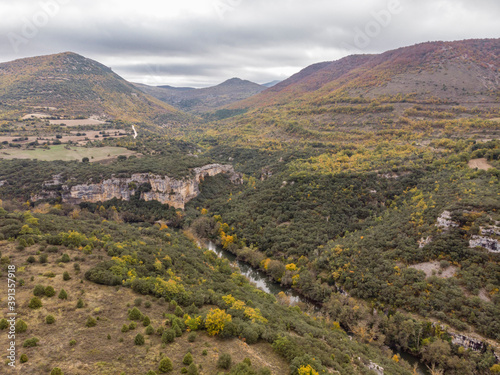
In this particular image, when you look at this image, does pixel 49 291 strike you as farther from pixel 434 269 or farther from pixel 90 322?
A: pixel 434 269

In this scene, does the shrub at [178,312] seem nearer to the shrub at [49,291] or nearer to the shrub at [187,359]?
the shrub at [187,359]

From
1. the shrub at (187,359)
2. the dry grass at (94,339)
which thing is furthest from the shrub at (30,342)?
the shrub at (187,359)

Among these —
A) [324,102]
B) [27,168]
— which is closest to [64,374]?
[27,168]

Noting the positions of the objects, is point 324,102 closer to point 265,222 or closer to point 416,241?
point 265,222

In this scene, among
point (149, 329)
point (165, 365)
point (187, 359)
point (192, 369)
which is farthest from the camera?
point (149, 329)

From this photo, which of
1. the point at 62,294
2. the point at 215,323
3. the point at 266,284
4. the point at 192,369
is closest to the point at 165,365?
the point at 192,369

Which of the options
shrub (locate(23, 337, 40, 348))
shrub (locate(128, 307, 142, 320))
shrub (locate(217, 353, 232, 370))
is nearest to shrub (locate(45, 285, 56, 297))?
shrub (locate(23, 337, 40, 348))
